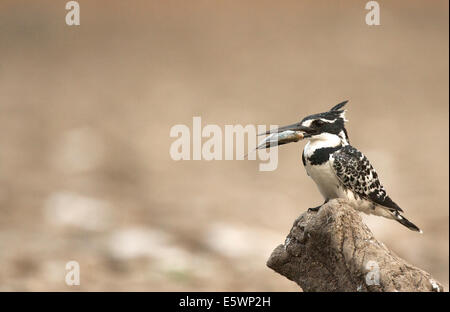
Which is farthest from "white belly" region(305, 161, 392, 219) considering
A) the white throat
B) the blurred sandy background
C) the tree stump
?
the blurred sandy background

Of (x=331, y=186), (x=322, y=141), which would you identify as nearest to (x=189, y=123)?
(x=331, y=186)

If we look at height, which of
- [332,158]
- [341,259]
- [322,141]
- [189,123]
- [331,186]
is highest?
[189,123]

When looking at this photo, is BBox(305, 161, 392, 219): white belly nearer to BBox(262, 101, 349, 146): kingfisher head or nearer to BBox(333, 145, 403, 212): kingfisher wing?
BBox(333, 145, 403, 212): kingfisher wing

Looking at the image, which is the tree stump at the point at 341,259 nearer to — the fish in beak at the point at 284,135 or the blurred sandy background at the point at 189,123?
the fish in beak at the point at 284,135

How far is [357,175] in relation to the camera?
7.47 m

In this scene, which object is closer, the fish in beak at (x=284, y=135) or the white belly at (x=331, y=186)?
the fish in beak at (x=284, y=135)

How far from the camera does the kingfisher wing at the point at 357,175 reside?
7.38 m

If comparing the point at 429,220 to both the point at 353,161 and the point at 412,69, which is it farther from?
the point at 353,161

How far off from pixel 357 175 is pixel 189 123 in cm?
1485

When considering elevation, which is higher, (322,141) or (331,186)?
(322,141)

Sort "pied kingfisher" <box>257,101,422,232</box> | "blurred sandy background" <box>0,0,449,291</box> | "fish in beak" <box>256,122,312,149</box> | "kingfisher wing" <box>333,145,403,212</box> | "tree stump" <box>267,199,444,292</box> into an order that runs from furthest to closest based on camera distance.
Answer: "blurred sandy background" <box>0,0,449,291</box> < "kingfisher wing" <box>333,145,403,212</box> < "pied kingfisher" <box>257,101,422,232</box> < "fish in beak" <box>256,122,312,149</box> < "tree stump" <box>267,199,444,292</box>

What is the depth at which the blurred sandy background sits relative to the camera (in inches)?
653

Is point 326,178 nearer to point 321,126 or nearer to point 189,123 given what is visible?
point 321,126

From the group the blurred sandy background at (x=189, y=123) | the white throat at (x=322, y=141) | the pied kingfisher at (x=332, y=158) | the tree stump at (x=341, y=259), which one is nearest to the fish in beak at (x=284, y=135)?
the pied kingfisher at (x=332, y=158)
